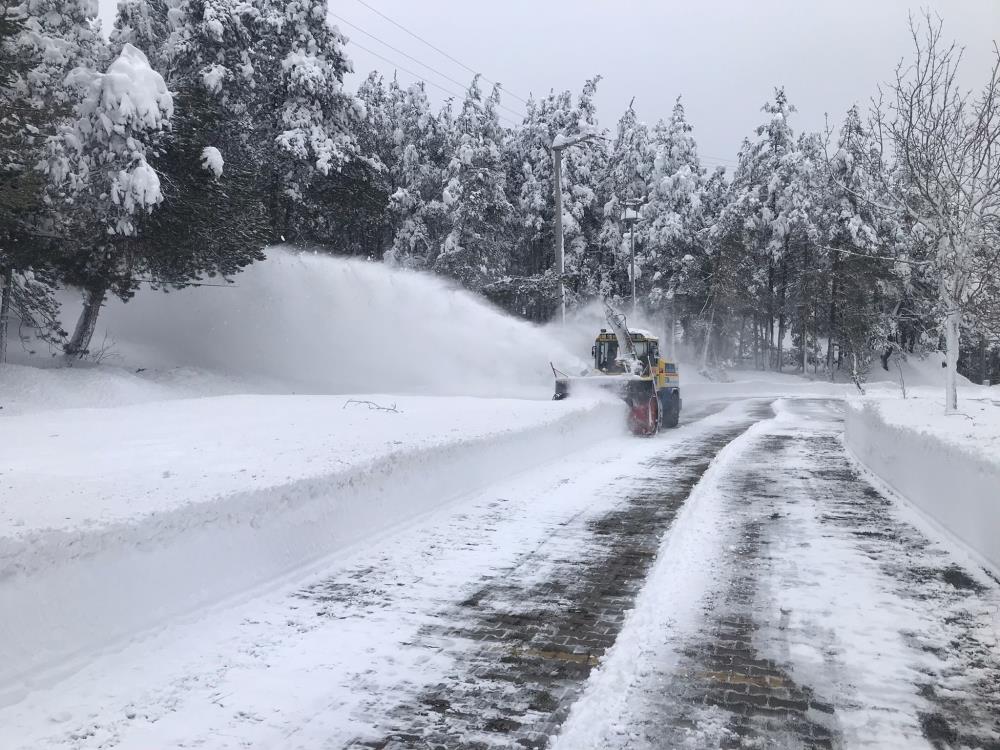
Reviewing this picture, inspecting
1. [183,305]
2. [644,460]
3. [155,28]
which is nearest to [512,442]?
[644,460]

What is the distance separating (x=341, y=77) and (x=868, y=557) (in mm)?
29559

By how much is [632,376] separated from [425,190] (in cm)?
3554

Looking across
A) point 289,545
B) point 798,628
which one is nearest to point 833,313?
point 798,628

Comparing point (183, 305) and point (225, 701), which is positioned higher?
point (183, 305)

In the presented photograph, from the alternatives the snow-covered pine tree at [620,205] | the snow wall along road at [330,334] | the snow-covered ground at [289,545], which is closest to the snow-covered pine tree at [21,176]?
the snow wall along road at [330,334]

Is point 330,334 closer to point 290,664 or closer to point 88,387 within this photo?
point 88,387

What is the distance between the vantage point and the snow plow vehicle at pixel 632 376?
18094mm

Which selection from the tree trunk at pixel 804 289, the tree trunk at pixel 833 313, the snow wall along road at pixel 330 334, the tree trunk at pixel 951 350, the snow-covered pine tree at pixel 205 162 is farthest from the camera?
the tree trunk at pixel 804 289

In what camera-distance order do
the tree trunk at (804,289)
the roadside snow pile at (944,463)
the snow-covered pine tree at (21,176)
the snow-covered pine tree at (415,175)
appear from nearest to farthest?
the roadside snow pile at (944,463)
the snow-covered pine tree at (21,176)
the snow-covered pine tree at (415,175)
the tree trunk at (804,289)

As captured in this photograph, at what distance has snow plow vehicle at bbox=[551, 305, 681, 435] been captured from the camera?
18.1 m

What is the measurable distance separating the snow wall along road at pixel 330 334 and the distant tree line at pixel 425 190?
8.46ft

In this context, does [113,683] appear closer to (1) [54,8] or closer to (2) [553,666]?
(2) [553,666]

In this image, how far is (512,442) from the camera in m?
12.3

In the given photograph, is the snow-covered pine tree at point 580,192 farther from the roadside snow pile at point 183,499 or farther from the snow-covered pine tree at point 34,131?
the roadside snow pile at point 183,499
